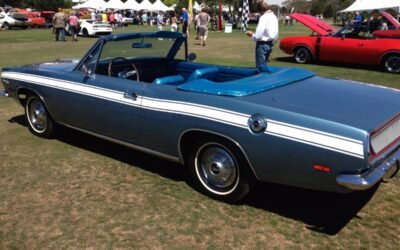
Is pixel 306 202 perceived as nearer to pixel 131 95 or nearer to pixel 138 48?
pixel 131 95

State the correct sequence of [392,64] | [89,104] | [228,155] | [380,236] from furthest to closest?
[392,64]
[89,104]
[228,155]
[380,236]

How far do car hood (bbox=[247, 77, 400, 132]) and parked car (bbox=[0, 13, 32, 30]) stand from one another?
32.2 m

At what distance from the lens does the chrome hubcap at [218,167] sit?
138 inches

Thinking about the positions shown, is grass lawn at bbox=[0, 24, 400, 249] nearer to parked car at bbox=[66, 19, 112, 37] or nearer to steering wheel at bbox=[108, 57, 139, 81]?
steering wheel at bbox=[108, 57, 139, 81]

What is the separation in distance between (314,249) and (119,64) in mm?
2853

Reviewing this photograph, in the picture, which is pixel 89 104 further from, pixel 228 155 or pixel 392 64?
pixel 392 64

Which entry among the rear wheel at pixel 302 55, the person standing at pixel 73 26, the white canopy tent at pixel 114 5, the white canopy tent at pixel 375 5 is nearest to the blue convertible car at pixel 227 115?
the rear wheel at pixel 302 55

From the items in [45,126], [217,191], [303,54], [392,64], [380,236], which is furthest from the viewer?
[303,54]

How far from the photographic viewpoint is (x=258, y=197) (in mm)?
3758

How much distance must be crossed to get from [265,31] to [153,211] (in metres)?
5.21

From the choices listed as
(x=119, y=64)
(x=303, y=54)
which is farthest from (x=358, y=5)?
(x=119, y=64)

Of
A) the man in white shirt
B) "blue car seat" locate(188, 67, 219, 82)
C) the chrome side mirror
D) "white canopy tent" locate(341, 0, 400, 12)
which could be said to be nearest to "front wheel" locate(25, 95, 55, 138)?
the chrome side mirror

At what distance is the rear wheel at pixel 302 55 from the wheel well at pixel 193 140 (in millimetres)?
9442

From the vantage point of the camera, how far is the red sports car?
10750mm
